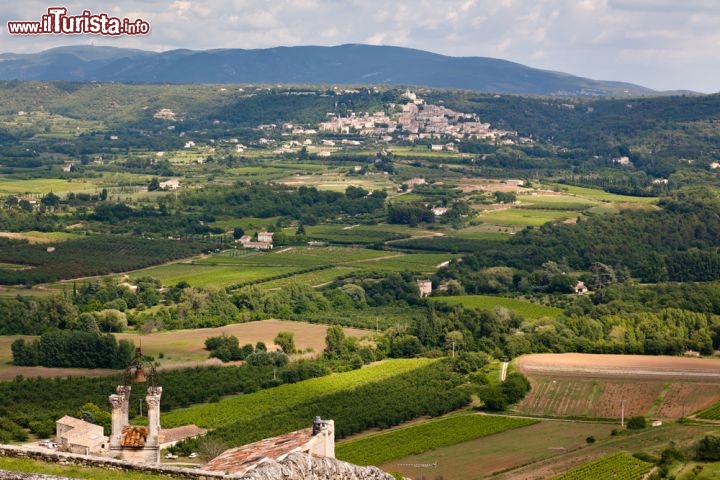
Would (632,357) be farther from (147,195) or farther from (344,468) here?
(147,195)

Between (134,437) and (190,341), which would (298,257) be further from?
(134,437)

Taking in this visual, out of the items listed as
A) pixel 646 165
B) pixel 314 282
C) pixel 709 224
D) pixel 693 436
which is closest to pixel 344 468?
pixel 693 436

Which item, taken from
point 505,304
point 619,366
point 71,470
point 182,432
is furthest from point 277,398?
point 71,470

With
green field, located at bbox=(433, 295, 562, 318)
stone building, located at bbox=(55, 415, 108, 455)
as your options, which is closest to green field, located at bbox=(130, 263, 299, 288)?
green field, located at bbox=(433, 295, 562, 318)

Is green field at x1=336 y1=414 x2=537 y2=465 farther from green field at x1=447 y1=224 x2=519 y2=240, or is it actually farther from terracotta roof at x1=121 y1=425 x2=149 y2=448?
green field at x1=447 y1=224 x2=519 y2=240

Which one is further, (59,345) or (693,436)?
(59,345)

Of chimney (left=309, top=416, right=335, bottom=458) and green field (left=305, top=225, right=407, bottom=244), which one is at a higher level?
chimney (left=309, top=416, right=335, bottom=458)

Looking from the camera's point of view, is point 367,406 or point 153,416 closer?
point 153,416
